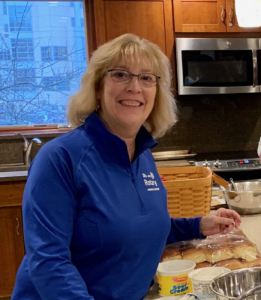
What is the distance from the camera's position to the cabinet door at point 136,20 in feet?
10.2

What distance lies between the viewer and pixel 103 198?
891 millimetres

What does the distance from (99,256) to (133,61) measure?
1.73 ft

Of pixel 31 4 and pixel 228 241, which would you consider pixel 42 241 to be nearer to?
pixel 228 241

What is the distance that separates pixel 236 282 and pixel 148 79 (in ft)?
1.94

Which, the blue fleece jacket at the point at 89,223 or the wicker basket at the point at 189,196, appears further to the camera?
the wicker basket at the point at 189,196

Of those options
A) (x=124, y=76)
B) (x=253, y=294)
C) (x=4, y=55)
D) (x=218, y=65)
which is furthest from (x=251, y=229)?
(x=4, y=55)

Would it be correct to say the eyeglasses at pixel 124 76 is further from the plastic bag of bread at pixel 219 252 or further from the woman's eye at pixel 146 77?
the plastic bag of bread at pixel 219 252

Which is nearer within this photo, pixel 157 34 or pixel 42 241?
pixel 42 241

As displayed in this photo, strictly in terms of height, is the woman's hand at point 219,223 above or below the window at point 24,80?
below

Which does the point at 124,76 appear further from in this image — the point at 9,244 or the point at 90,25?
the point at 90,25

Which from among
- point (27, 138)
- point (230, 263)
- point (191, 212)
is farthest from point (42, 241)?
point (27, 138)

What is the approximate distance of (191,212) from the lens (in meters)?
1.34

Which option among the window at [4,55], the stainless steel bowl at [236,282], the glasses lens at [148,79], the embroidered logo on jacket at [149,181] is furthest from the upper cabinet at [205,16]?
the stainless steel bowl at [236,282]

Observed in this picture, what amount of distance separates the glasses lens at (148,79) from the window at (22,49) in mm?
2626
